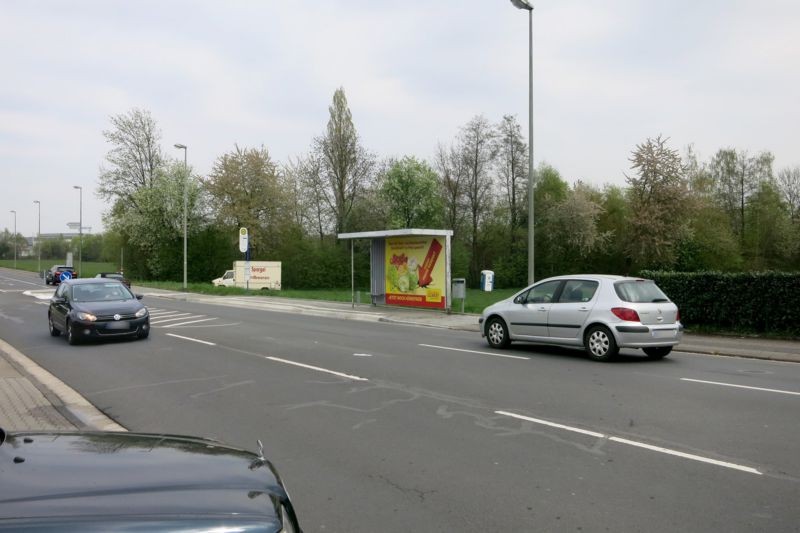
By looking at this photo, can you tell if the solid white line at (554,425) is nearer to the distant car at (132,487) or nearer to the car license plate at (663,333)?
the distant car at (132,487)

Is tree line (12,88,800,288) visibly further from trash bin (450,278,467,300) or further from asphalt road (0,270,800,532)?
asphalt road (0,270,800,532)

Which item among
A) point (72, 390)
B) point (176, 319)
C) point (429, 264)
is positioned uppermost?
point (429, 264)

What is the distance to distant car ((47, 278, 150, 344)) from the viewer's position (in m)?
13.9

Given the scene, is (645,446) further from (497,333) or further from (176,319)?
(176,319)

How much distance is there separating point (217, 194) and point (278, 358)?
4552cm

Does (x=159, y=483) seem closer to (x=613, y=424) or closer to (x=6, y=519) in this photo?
(x=6, y=519)

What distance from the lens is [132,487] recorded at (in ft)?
8.04

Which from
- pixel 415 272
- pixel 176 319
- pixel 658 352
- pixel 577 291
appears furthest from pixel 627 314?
pixel 176 319

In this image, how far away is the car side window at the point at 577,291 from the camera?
11910mm

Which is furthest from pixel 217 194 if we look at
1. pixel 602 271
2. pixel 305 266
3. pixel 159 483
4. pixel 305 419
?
pixel 159 483

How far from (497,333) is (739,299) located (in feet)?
24.2

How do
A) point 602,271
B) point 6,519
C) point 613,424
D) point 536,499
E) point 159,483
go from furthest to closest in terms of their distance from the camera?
point 602,271
point 613,424
point 536,499
point 159,483
point 6,519

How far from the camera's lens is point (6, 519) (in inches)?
81.5

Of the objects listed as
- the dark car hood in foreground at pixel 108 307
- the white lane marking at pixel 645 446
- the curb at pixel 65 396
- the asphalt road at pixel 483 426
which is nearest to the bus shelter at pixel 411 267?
the asphalt road at pixel 483 426
